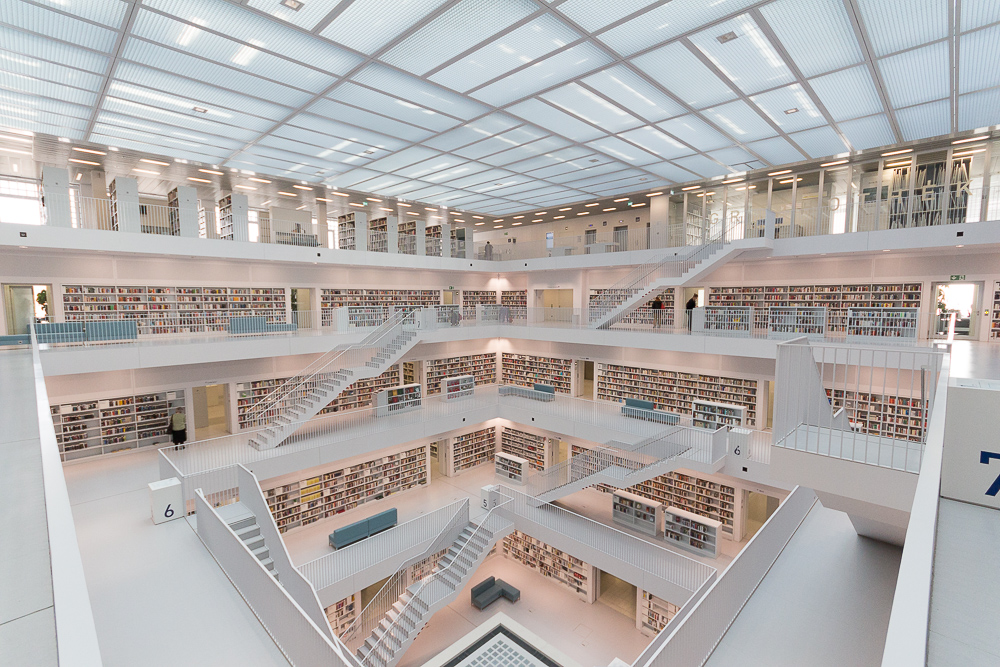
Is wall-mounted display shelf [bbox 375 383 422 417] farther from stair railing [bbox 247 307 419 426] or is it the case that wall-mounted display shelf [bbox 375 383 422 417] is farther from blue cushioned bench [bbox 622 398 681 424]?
blue cushioned bench [bbox 622 398 681 424]

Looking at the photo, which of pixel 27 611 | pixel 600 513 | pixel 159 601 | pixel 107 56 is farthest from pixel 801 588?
pixel 107 56

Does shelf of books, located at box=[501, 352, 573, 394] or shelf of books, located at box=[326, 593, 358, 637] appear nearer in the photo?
shelf of books, located at box=[326, 593, 358, 637]

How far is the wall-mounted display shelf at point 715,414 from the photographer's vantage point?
1280 centimetres

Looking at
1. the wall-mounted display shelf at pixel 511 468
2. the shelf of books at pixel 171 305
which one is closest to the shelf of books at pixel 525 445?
the wall-mounted display shelf at pixel 511 468

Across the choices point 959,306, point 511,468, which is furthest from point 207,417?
point 959,306

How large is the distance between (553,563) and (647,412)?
17.4 ft

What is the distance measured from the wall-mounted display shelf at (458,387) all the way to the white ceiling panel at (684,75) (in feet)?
36.6

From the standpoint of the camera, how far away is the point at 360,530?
11.9 m

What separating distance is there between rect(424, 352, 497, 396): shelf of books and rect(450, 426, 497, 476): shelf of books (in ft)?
7.37

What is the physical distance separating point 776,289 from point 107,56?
54.4 ft

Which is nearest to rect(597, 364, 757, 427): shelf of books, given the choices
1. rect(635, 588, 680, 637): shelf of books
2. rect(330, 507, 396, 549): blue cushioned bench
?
rect(635, 588, 680, 637): shelf of books

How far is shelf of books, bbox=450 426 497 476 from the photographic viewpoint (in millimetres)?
16953

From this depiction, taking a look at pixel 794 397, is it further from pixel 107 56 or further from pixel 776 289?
pixel 107 56

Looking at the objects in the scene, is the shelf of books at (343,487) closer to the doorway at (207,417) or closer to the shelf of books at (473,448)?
the shelf of books at (473,448)
